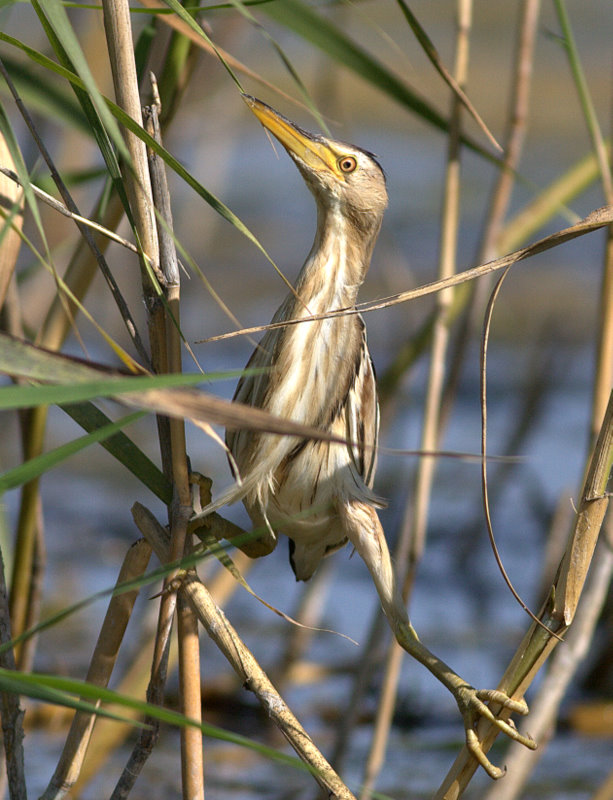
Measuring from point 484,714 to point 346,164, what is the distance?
2.96ft

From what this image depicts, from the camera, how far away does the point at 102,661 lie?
127 centimetres

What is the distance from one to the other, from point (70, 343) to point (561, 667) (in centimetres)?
416

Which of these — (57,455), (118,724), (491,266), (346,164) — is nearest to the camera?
(57,455)

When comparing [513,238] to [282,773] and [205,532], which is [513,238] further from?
[282,773]

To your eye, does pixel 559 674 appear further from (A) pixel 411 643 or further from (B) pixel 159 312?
(B) pixel 159 312

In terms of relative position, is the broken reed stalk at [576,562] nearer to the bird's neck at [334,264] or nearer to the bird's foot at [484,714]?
the bird's foot at [484,714]

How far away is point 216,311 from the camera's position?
6.21 meters

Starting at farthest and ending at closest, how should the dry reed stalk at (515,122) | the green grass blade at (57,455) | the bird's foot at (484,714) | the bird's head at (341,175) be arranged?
the dry reed stalk at (515,122), the bird's head at (341,175), the bird's foot at (484,714), the green grass blade at (57,455)

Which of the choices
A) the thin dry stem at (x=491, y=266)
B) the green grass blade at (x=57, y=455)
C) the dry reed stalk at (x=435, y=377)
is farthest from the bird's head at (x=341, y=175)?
the green grass blade at (x=57, y=455)

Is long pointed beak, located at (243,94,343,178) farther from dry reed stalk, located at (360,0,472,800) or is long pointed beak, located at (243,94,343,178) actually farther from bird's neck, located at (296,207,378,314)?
dry reed stalk, located at (360,0,472,800)

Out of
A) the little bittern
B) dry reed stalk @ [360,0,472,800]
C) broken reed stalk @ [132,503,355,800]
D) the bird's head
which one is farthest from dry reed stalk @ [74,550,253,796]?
broken reed stalk @ [132,503,355,800]

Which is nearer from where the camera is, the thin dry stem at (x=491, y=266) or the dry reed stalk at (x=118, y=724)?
the thin dry stem at (x=491, y=266)

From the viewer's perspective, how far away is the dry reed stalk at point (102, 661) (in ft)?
4.16

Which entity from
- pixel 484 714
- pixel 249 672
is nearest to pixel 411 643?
pixel 484 714
